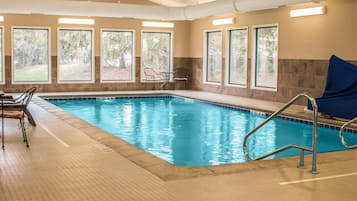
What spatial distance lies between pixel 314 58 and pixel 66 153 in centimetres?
735

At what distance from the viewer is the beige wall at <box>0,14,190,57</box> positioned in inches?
546

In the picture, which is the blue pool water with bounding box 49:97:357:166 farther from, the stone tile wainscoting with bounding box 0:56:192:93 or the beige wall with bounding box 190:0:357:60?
the beige wall with bounding box 190:0:357:60

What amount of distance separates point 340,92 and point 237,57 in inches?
211

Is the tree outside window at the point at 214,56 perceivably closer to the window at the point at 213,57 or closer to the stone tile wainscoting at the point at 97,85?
the window at the point at 213,57

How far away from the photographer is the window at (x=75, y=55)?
578 inches

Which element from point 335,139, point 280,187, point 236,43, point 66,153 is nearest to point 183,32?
point 236,43

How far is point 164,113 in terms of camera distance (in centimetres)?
1127

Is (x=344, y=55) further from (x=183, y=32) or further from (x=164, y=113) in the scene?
(x=183, y=32)

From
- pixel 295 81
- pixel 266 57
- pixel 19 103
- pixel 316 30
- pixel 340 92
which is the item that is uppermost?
pixel 316 30

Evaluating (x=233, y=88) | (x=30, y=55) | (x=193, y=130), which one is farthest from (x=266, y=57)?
(x=30, y=55)

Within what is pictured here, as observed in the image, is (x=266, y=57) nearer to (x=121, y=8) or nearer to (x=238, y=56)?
(x=238, y=56)

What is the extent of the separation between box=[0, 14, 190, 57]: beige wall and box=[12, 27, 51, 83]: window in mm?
181

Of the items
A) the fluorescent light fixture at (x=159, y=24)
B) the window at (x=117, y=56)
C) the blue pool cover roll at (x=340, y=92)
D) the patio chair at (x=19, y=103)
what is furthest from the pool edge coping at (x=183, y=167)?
the fluorescent light fixture at (x=159, y=24)

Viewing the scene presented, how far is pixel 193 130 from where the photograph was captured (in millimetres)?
8930
